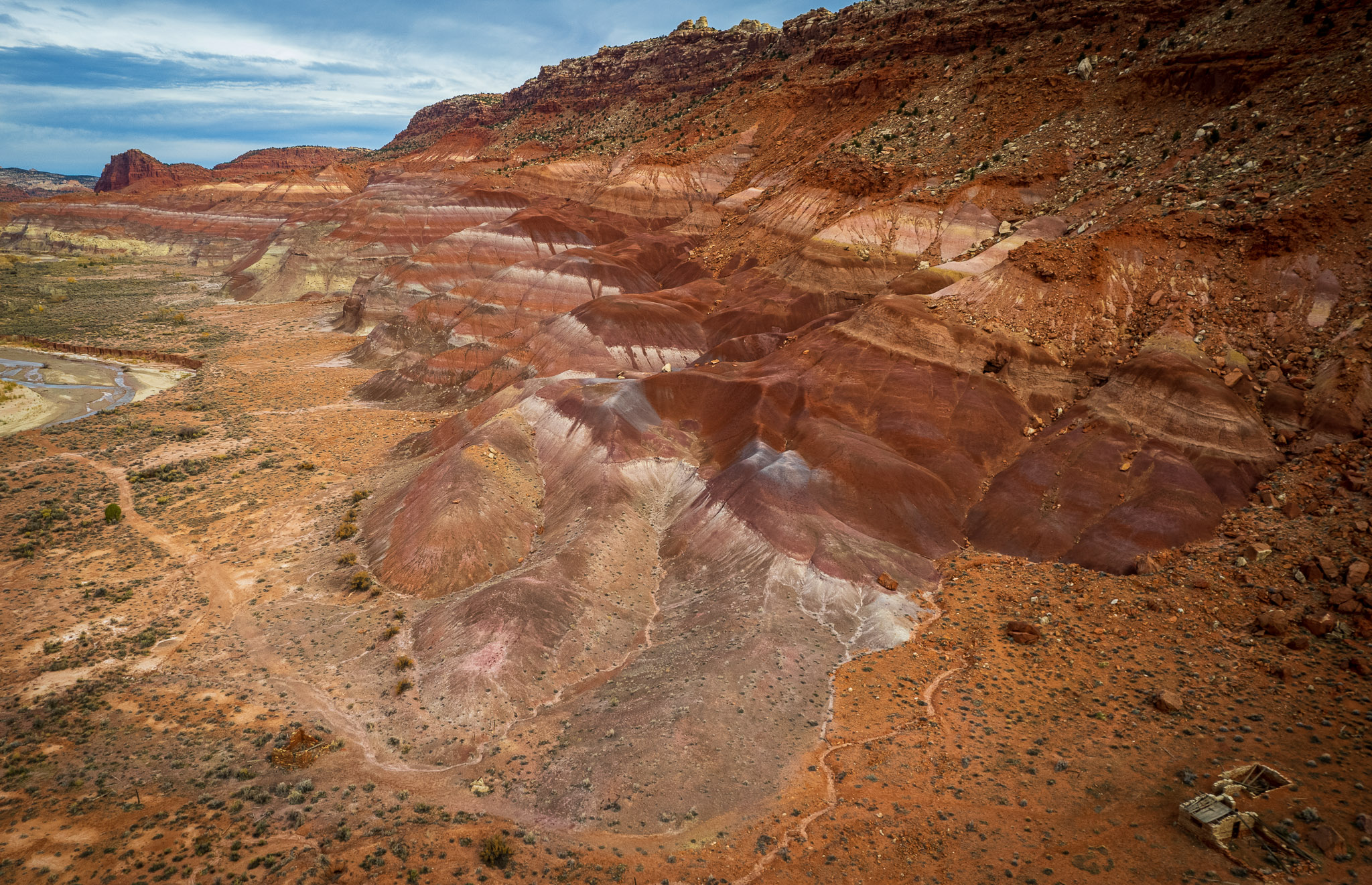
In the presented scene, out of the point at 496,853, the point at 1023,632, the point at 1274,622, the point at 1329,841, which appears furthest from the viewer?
the point at 1023,632

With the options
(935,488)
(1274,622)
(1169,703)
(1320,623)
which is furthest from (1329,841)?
(935,488)

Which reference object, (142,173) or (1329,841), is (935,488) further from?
(142,173)

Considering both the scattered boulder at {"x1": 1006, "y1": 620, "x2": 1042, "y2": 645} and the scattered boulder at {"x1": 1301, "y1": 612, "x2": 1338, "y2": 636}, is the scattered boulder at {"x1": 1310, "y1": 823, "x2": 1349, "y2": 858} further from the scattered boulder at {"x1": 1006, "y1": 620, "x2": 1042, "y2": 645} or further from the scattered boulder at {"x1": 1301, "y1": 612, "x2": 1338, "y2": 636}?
the scattered boulder at {"x1": 1006, "y1": 620, "x2": 1042, "y2": 645}

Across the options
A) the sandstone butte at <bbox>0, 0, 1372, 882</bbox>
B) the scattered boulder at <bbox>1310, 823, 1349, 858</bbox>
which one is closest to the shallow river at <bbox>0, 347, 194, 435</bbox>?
the sandstone butte at <bbox>0, 0, 1372, 882</bbox>

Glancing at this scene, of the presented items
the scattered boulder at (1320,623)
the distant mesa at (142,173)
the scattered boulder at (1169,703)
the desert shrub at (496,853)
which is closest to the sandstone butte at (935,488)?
the scattered boulder at (1320,623)

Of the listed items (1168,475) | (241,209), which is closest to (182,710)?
(1168,475)
